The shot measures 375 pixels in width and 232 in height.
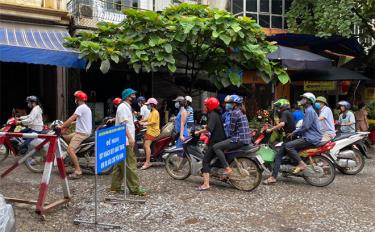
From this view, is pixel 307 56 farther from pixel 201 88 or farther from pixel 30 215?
pixel 30 215

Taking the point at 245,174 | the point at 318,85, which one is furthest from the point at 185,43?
the point at 318,85

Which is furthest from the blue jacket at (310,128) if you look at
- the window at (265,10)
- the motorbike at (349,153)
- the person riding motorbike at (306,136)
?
the window at (265,10)

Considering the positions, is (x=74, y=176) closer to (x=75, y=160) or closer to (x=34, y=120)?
(x=75, y=160)

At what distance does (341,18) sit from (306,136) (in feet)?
23.7

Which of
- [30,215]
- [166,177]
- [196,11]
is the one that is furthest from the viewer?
[196,11]

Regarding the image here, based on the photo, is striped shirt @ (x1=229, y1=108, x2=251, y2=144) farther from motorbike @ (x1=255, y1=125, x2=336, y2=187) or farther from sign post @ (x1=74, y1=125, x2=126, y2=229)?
sign post @ (x1=74, y1=125, x2=126, y2=229)

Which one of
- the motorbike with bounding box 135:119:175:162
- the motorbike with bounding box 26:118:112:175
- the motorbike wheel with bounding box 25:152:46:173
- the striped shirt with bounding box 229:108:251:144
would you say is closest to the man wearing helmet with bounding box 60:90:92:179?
the motorbike with bounding box 26:118:112:175

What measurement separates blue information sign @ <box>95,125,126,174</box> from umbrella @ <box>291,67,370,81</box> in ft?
30.3

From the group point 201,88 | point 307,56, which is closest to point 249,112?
point 201,88

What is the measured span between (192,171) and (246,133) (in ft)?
4.50

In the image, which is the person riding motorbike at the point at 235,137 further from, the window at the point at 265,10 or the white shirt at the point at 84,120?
the window at the point at 265,10

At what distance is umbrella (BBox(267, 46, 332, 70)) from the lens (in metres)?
12.3

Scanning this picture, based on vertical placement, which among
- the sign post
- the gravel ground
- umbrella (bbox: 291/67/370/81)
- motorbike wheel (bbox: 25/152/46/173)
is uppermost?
umbrella (bbox: 291/67/370/81)

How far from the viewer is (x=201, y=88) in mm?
14250
